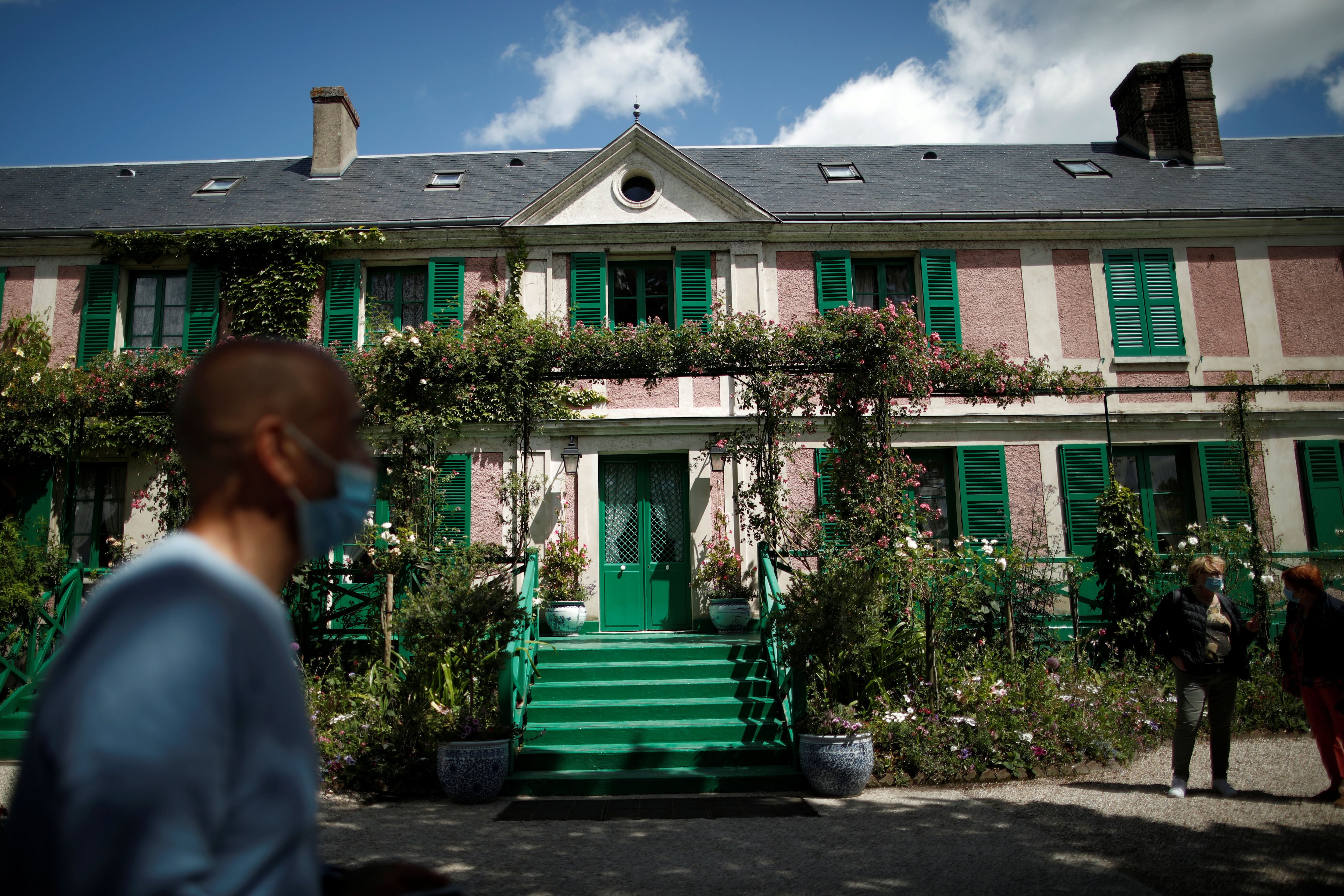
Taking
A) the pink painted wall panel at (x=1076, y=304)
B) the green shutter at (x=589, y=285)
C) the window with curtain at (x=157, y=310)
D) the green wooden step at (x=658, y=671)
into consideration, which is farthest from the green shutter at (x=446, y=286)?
the pink painted wall panel at (x=1076, y=304)

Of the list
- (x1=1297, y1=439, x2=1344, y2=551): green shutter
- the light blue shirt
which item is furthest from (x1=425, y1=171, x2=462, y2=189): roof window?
the light blue shirt

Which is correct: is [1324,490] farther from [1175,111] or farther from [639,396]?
[639,396]

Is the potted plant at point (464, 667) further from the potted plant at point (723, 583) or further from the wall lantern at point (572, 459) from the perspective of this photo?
the wall lantern at point (572, 459)

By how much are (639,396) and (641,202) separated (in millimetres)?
2707

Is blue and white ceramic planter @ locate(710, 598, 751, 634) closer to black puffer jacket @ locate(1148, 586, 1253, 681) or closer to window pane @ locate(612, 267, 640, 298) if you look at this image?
window pane @ locate(612, 267, 640, 298)

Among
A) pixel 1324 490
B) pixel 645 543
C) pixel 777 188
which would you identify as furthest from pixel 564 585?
pixel 1324 490

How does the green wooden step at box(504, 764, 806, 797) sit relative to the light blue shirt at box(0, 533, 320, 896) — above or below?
below

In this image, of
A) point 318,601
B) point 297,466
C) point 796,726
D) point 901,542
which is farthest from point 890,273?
point 297,466

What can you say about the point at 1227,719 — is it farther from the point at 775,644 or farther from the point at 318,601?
the point at 318,601

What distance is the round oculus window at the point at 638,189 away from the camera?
1137cm

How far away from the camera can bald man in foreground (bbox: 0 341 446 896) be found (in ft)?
2.61

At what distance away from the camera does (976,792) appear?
5836mm

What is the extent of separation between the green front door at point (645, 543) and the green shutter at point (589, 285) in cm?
190

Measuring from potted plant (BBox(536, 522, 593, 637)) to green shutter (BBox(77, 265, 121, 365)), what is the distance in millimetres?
6602
